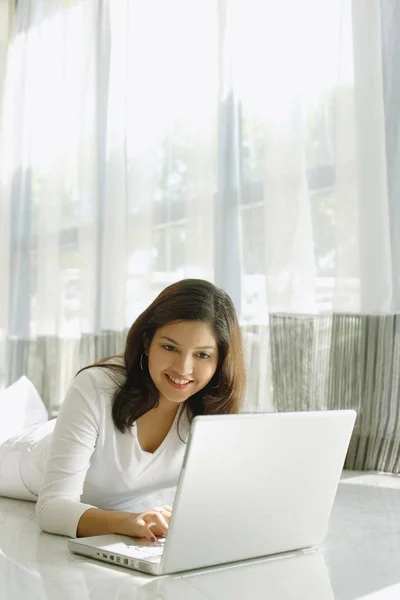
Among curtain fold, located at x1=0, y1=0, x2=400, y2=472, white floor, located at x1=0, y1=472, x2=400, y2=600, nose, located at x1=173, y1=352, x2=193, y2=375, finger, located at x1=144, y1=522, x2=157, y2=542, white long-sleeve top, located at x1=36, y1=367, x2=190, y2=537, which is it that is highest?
curtain fold, located at x1=0, y1=0, x2=400, y2=472

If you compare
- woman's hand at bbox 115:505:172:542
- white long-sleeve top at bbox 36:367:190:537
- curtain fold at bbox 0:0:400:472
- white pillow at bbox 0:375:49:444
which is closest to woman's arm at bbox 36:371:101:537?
white long-sleeve top at bbox 36:367:190:537

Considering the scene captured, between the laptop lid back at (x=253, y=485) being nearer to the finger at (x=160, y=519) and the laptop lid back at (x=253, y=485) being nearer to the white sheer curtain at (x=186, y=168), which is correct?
the finger at (x=160, y=519)

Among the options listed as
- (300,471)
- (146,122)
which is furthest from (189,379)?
(146,122)

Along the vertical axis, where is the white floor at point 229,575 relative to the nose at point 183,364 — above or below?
below

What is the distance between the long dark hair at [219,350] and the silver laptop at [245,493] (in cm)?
33

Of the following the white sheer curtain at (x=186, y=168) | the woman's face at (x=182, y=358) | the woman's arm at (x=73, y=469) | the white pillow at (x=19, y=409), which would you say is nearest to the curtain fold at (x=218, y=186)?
the white sheer curtain at (x=186, y=168)

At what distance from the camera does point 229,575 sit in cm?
147

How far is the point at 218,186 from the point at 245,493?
1771 millimetres

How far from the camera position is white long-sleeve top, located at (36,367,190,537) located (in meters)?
1.76

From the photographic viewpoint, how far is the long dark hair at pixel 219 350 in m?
1.81

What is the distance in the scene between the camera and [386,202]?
2525 mm

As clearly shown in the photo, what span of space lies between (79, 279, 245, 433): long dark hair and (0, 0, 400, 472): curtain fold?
77cm

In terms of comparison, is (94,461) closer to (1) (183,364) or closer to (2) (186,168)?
(1) (183,364)

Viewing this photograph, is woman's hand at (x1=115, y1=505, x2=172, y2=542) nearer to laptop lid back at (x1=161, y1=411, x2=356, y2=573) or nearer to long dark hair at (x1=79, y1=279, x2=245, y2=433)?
laptop lid back at (x1=161, y1=411, x2=356, y2=573)
